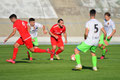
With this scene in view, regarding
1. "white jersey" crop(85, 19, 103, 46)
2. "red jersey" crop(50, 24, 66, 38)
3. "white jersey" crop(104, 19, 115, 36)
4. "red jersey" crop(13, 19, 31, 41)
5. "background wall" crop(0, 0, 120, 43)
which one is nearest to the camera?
"white jersey" crop(85, 19, 103, 46)

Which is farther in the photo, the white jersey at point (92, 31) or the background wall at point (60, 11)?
the background wall at point (60, 11)

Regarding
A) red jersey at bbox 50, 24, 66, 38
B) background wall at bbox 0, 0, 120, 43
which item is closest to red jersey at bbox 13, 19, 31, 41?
red jersey at bbox 50, 24, 66, 38

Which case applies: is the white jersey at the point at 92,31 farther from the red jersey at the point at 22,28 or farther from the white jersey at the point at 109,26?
the white jersey at the point at 109,26

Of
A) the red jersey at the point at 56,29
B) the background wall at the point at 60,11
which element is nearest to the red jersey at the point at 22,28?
the red jersey at the point at 56,29

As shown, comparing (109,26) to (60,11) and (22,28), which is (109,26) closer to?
(22,28)

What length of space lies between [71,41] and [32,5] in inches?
592

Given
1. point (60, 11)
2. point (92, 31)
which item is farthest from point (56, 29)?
point (60, 11)

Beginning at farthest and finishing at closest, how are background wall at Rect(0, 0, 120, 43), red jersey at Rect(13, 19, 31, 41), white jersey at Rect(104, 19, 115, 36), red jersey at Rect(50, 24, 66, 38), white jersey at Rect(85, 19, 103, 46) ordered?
background wall at Rect(0, 0, 120, 43) → white jersey at Rect(104, 19, 115, 36) → red jersey at Rect(50, 24, 66, 38) → red jersey at Rect(13, 19, 31, 41) → white jersey at Rect(85, 19, 103, 46)

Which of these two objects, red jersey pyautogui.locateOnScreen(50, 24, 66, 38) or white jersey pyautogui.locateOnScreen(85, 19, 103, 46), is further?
red jersey pyautogui.locateOnScreen(50, 24, 66, 38)

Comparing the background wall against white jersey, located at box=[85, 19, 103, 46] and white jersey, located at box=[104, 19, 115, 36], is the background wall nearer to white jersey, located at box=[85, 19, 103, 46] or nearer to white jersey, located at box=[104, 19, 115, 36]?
white jersey, located at box=[104, 19, 115, 36]

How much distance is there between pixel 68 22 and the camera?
45.9 metres

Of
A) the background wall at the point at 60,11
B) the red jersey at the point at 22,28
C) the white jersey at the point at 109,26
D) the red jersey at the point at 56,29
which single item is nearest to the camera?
the red jersey at the point at 22,28

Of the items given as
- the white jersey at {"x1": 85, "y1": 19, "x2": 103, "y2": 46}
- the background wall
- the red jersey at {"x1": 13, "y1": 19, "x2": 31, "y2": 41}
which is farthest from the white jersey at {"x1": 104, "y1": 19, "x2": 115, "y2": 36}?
the background wall

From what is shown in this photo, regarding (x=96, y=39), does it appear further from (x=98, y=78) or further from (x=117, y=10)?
(x=117, y=10)
